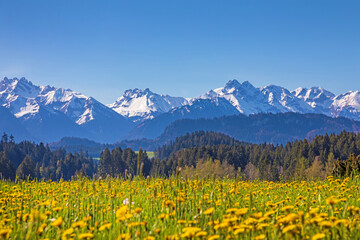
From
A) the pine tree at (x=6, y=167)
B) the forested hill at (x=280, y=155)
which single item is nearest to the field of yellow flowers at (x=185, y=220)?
the forested hill at (x=280, y=155)

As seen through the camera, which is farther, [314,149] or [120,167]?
[120,167]

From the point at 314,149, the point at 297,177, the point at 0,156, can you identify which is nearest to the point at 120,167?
the point at 0,156

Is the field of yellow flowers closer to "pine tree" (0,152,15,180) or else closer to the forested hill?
the forested hill

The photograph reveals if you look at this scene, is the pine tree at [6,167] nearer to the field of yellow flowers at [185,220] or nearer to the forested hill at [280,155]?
the forested hill at [280,155]

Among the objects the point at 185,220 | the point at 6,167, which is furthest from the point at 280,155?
the point at 185,220

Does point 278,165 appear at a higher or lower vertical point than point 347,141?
lower

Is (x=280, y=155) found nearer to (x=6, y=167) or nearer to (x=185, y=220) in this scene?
(x=6, y=167)

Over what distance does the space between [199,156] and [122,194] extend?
561ft

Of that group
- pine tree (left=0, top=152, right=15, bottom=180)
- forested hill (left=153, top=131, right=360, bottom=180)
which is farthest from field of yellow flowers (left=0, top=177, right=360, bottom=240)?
pine tree (left=0, top=152, right=15, bottom=180)

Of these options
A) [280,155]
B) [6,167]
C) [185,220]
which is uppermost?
[185,220]

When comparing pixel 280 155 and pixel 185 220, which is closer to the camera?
pixel 185 220

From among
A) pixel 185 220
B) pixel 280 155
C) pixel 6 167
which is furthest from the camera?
pixel 280 155

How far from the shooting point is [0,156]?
14400cm

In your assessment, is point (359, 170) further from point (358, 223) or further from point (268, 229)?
point (268, 229)
